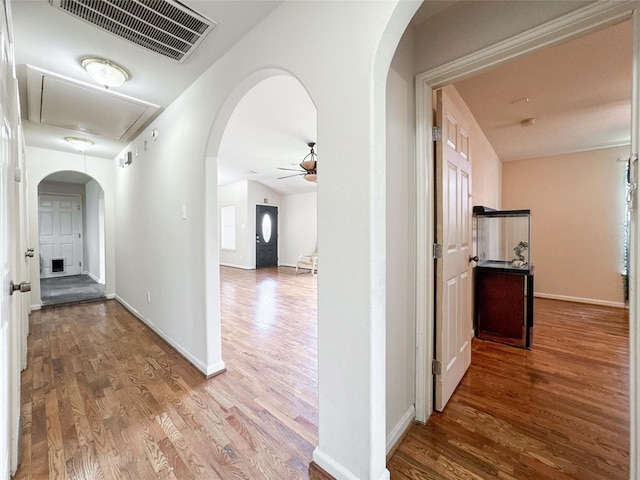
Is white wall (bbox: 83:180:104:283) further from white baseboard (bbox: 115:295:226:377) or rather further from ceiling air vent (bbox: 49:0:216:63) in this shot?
ceiling air vent (bbox: 49:0:216:63)

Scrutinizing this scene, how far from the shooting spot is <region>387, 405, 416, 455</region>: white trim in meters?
1.47

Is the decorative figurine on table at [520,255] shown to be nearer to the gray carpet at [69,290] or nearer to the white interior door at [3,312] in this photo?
the white interior door at [3,312]

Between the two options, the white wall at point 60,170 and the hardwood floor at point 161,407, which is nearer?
the hardwood floor at point 161,407

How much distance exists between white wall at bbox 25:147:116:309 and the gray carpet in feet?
1.21

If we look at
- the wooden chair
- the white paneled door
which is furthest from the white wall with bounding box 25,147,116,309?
the wooden chair

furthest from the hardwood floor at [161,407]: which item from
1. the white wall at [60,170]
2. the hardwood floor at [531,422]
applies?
the white wall at [60,170]

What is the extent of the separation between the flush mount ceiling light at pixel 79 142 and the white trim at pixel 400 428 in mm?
4733

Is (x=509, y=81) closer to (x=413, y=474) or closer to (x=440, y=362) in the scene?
(x=440, y=362)

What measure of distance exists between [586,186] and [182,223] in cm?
591

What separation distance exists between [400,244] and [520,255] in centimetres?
222

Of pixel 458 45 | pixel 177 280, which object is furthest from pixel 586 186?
pixel 177 280

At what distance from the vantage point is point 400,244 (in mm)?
1593

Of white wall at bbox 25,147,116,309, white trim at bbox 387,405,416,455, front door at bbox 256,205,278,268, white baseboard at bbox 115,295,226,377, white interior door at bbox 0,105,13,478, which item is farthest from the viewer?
front door at bbox 256,205,278,268

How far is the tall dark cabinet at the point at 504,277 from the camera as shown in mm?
2744
